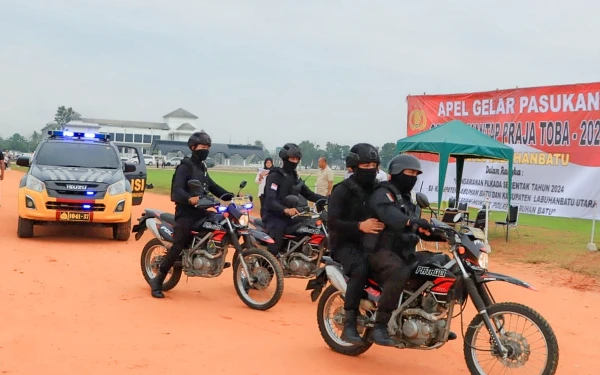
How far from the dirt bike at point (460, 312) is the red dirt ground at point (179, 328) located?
52 cm

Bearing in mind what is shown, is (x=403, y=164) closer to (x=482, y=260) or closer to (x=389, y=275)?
(x=389, y=275)

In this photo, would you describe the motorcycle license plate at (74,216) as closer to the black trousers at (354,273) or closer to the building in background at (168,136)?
the black trousers at (354,273)

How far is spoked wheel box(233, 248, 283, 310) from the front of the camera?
7711 mm

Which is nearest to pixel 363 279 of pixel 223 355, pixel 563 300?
pixel 223 355

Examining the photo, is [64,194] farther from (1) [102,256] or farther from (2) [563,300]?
(2) [563,300]

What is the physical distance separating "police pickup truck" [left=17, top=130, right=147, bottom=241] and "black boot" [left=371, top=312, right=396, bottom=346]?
8.04 metres

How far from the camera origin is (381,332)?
18.4ft

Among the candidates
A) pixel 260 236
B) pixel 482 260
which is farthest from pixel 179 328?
pixel 482 260

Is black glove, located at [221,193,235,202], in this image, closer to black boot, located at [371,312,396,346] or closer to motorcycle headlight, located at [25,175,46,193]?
black boot, located at [371,312,396,346]

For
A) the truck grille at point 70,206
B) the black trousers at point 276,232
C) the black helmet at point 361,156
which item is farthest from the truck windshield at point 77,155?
the black helmet at point 361,156

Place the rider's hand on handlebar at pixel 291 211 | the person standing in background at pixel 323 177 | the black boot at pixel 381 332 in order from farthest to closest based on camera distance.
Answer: the person standing in background at pixel 323 177 → the rider's hand on handlebar at pixel 291 211 → the black boot at pixel 381 332

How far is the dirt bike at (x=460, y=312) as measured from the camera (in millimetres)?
4969

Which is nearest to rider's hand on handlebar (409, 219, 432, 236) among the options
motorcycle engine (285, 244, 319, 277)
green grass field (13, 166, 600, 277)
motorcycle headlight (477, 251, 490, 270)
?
motorcycle headlight (477, 251, 490, 270)

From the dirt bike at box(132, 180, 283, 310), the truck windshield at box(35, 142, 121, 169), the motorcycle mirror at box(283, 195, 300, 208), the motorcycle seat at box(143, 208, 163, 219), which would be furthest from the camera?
the truck windshield at box(35, 142, 121, 169)
